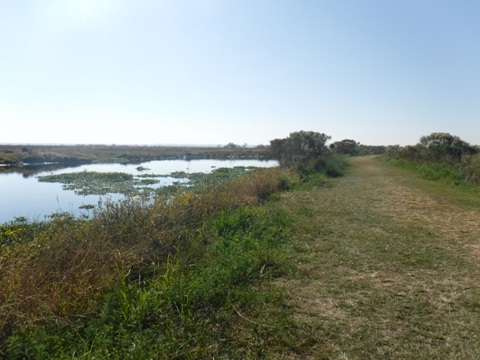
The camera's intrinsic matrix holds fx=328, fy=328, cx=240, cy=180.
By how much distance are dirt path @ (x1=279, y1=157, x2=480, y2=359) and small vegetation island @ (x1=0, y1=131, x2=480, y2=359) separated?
0.02m

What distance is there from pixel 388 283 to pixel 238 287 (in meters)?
2.31

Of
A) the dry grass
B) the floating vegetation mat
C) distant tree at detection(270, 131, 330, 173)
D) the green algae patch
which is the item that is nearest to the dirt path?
the dry grass

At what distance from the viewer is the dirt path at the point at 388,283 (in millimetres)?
3473

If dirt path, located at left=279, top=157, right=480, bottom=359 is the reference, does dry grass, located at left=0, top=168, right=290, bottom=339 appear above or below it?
above

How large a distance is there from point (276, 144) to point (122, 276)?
24.4 meters

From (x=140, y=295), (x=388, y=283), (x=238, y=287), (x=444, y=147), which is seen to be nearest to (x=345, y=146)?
(x=444, y=147)

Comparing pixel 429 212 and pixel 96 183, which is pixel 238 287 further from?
pixel 96 183

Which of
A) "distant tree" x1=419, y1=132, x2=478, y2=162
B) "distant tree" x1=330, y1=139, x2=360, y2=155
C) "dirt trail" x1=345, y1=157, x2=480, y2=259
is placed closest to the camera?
"dirt trail" x1=345, y1=157, x2=480, y2=259

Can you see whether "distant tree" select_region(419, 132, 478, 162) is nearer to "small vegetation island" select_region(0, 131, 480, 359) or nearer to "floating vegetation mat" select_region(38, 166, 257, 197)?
"floating vegetation mat" select_region(38, 166, 257, 197)

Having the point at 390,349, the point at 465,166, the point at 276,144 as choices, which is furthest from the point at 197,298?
the point at 276,144

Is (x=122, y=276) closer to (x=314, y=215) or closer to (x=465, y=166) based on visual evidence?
(x=314, y=215)

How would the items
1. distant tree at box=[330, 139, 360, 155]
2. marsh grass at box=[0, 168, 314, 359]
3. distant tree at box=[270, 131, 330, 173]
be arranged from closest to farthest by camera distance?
1. marsh grass at box=[0, 168, 314, 359]
2. distant tree at box=[270, 131, 330, 173]
3. distant tree at box=[330, 139, 360, 155]

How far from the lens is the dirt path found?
3473 mm

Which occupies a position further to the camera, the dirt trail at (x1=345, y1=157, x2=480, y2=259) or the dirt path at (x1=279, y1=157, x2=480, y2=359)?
the dirt trail at (x1=345, y1=157, x2=480, y2=259)
